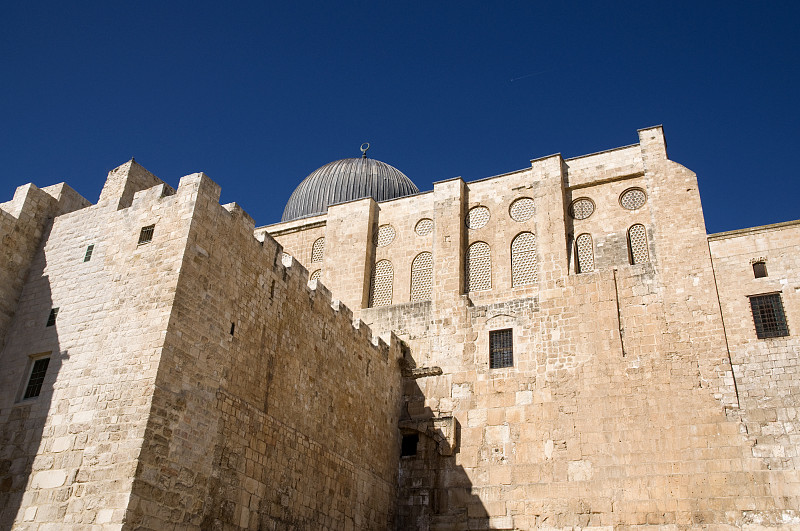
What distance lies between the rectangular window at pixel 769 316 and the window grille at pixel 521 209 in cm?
580

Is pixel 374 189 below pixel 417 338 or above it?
above

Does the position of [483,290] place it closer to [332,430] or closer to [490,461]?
[490,461]

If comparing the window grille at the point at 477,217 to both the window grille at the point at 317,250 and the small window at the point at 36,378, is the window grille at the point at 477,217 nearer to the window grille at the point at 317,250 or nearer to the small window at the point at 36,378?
the window grille at the point at 317,250

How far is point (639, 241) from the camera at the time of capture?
658 inches

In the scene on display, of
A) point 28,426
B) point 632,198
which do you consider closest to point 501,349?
point 632,198

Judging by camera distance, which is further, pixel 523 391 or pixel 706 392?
pixel 523 391

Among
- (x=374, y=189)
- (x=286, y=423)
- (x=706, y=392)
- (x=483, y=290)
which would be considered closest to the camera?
(x=286, y=423)

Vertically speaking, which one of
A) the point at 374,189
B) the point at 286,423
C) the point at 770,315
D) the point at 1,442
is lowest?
the point at 1,442

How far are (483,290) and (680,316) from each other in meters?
4.85

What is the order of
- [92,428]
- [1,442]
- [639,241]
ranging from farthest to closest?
[639,241], [1,442], [92,428]

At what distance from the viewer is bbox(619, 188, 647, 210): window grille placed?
17.1 meters

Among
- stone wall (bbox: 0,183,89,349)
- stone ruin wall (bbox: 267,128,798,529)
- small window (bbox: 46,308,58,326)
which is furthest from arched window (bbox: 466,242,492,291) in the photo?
small window (bbox: 46,308,58,326)

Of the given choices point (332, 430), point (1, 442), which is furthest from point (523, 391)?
point (1, 442)

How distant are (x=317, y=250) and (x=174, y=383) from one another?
10.5 metres
